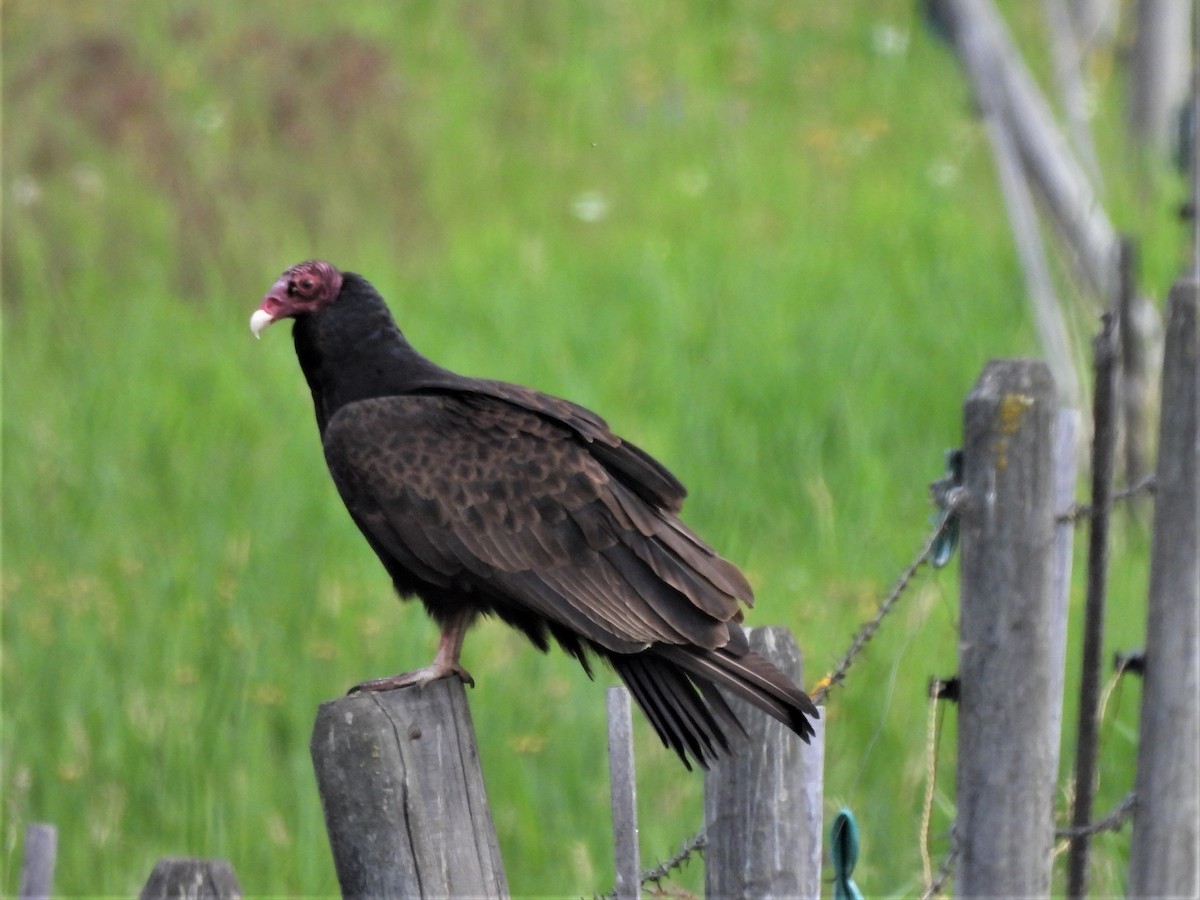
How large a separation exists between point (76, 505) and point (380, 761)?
3.17 metres

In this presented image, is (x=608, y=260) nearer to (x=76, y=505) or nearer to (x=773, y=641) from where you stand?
(x=76, y=505)

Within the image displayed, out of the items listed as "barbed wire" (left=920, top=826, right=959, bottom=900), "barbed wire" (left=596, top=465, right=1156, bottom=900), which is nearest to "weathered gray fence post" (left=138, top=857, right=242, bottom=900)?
"barbed wire" (left=596, top=465, right=1156, bottom=900)

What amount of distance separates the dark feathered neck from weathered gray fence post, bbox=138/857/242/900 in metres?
1.47

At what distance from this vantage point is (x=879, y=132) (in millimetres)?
8742

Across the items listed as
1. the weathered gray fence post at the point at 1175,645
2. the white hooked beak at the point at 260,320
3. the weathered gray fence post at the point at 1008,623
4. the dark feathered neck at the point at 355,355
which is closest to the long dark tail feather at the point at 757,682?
the weathered gray fence post at the point at 1008,623

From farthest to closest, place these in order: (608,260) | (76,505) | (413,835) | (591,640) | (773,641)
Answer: (608,260)
(76,505)
(591,640)
(773,641)
(413,835)

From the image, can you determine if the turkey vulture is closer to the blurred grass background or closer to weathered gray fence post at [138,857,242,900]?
the blurred grass background

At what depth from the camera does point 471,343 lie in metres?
5.96

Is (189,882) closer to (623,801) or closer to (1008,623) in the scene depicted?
(623,801)

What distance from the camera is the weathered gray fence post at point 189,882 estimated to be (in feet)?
5.48

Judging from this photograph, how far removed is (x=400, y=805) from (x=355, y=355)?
1.34 m

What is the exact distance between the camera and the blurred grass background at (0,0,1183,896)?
3.84 metres

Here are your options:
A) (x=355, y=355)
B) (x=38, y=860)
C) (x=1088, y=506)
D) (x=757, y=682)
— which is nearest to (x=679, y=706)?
(x=757, y=682)

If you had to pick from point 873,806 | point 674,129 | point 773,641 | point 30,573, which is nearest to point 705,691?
point 773,641
